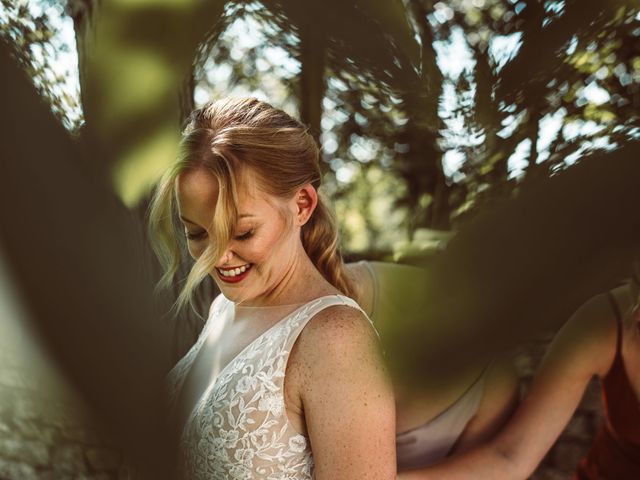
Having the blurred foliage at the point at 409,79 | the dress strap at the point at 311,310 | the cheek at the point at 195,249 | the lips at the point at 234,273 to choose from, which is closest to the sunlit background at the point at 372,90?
the blurred foliage at the point at 409,79

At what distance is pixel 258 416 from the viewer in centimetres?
87

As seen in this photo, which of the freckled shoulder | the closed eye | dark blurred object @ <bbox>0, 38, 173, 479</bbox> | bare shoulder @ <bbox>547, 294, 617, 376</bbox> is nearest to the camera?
dark blurred object @ <bbox>0, 38, 173, 479</bbox>

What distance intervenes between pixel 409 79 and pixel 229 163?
26 cm

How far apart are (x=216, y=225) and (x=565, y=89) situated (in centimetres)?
31

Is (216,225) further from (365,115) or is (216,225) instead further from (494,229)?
(494,229)

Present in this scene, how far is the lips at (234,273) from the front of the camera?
2.34 ft

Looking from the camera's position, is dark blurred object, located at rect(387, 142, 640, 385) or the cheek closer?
dark blurred object, located at rect(387, 142, 640, 385)

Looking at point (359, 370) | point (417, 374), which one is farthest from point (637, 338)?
point (359, 370)

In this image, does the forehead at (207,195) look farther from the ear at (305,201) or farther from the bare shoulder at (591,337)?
the bare shoulder at (591,337)

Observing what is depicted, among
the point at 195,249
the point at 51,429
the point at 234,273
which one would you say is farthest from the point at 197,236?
the point at 51,429

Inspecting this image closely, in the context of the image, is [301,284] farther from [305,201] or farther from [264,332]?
[305,201]

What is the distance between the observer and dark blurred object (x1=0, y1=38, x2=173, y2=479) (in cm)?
27

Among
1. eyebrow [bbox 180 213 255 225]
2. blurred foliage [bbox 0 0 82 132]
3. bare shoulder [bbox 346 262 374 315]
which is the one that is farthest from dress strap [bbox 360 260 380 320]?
blurred foliage [bbox 0 0 82 132]

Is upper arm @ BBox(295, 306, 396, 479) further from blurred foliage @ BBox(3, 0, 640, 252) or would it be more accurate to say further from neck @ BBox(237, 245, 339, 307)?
blurred foliage @ BBox(3, 0, 640, 252)
